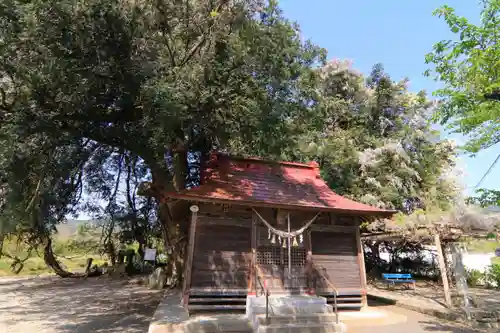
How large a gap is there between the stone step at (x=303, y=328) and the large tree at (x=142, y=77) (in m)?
4.79

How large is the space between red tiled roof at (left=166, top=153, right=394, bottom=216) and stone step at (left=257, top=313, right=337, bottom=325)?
300 cm

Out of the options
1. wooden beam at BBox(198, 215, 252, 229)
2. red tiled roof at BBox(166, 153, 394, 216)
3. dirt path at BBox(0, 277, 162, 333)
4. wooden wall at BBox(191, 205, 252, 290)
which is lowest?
dirt path at BBox(0, 277, 162, 333)

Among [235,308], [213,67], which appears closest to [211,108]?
[213,67]

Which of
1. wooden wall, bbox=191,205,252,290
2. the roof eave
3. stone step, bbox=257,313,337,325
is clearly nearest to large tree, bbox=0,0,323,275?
the roof eave

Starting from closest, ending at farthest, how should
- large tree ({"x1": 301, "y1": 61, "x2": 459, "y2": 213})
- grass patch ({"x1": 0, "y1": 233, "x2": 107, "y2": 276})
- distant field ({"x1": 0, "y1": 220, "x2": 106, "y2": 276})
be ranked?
large tree ({"x1": 301, "y1": 61, "x2": 459, "y2": 213}) → distant field ({"x1": 0, "y1": 220, "x2": 106, "y2": 276}) → grass patch ({"x1": 0, "y1": 233, "x2": 107, "y2": 276})

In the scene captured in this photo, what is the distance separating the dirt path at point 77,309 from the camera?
8711 millimetres

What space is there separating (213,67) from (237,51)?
758mm

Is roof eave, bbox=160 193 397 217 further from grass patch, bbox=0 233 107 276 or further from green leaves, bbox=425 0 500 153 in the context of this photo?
grass patch, bbox=0 233 107 276

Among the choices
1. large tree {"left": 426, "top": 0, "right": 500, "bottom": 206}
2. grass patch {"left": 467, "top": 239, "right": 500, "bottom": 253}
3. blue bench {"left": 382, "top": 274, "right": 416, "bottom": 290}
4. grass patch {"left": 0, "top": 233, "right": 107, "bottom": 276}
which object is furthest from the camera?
grass patch {"left": 0, "top": 233, "right": 107, "bottom": 276}

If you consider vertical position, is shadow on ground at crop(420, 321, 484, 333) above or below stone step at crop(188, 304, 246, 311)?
below

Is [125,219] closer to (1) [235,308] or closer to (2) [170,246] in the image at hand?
(2) [170,246]

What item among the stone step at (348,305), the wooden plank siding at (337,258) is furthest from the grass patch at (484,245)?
the stone step at (348,305)

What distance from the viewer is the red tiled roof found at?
364 inches

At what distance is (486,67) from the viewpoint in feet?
23.0
